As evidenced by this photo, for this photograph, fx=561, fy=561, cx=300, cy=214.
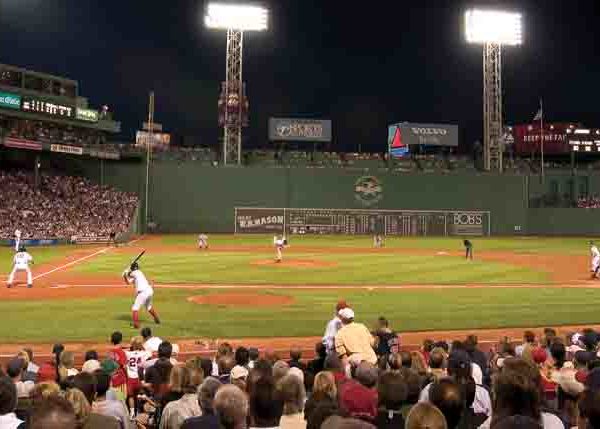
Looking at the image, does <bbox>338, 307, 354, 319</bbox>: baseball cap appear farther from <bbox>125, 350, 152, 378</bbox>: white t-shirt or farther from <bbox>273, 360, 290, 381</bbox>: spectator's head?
<bbox>125, 350, 152, 378</bbox>: white t-shirt

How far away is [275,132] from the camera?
72938mm

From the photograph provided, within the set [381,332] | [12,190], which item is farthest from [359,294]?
[12,190]

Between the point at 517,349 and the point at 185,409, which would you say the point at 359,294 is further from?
the point at 185,409

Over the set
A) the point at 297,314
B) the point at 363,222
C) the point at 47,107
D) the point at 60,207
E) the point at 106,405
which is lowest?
the point at 297,314

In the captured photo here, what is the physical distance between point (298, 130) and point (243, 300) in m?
54.8

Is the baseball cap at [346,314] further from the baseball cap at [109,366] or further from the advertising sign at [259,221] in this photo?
the advertising sign at [259,221]

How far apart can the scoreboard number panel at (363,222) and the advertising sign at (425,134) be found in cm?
1415

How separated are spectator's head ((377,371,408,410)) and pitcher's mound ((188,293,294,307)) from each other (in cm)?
1416

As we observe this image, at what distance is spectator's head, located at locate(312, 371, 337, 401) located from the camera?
545 cm

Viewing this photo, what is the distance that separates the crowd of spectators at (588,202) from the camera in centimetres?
6862

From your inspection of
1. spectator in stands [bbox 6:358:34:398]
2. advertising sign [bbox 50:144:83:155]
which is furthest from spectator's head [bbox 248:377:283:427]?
advertising sign [bbox 50:144:83:155]

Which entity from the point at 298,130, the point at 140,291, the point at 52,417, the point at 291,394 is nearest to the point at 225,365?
the point at 291,394

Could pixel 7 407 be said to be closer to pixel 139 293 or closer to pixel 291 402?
pixel 291 402

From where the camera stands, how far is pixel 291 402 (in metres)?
4.81
